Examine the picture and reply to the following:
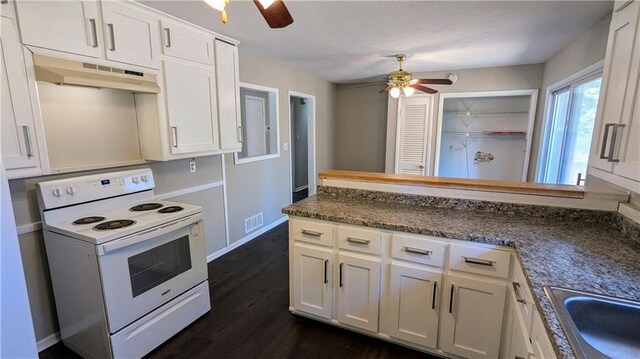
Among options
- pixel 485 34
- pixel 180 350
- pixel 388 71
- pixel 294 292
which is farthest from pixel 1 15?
pixel 388 71

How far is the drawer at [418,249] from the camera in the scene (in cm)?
174

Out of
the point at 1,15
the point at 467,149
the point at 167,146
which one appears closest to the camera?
the point at 1,15

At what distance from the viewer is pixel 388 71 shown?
4.61m

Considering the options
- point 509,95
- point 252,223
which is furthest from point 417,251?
point 509,95

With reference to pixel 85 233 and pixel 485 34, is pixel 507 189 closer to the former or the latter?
pixel 485 34

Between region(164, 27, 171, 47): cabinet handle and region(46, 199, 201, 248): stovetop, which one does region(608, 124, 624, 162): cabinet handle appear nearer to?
region(46, 199, 201, 248): stovetop

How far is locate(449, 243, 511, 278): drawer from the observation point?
1.60 m

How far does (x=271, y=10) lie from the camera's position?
138cm

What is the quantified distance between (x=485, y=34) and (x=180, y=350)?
3734mm

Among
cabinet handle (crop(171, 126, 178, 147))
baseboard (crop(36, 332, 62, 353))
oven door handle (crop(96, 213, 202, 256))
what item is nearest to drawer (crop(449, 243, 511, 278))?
oven door handle (crop(96, 213, 202, 256))

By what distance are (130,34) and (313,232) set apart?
1918 millimetres

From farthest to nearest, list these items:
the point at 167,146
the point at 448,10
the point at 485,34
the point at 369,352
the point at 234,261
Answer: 1. the point at 234,261
2. the point at 485,34
3. the point at 167,146
4. the point at 448,10
5. the point at 369,352

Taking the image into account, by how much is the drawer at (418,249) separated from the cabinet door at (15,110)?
220 cm

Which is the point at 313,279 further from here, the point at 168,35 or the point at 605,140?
the point at 168,35
